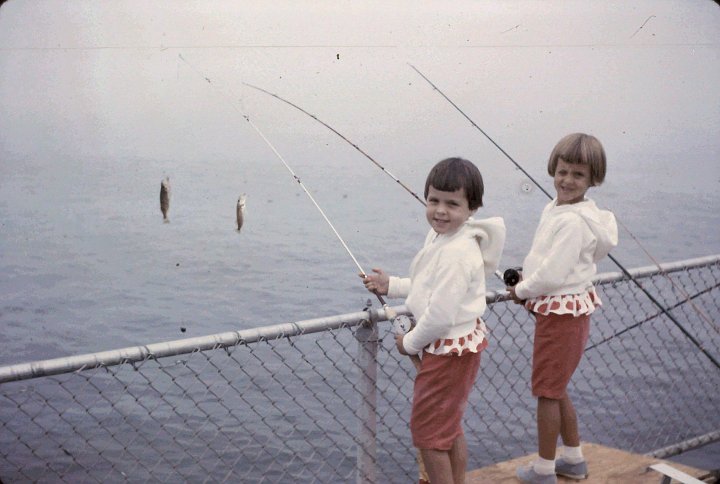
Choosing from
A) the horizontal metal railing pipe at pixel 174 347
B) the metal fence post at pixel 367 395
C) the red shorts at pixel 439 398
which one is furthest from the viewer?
the metal fence post at pixel 367 395

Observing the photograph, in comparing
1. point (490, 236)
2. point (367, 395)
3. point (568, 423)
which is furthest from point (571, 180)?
point (367, 395)

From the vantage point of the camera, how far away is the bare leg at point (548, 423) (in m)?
2.92

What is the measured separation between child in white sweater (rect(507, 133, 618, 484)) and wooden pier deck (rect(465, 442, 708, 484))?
21 cm

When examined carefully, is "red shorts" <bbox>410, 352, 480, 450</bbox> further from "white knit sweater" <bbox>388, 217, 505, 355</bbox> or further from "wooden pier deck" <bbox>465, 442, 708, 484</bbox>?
"wooden pier deck" <bbox>465, 442, 708, 484</bbox>

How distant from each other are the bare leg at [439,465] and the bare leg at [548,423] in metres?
0.54

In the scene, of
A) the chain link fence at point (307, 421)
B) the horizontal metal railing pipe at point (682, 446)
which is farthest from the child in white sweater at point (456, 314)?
the chain link fence at point (307, 421)

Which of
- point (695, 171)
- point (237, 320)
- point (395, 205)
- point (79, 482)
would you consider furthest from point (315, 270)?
point (695, 171)

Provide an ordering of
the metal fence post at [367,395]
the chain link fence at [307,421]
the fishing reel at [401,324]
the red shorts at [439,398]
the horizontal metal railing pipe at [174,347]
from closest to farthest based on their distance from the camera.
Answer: the horizontal metal railing pipe at [174,347], the red shorts at [439,398], the fishing reel at [401,324], the metal fence post at [367,395], the chain link fence at [307,421]

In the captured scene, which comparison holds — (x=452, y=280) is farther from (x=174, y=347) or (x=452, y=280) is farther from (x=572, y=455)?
(x=572, y=455)

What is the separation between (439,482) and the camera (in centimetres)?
252

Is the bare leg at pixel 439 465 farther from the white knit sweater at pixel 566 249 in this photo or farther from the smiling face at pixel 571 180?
the smiling face at pixel 571 180

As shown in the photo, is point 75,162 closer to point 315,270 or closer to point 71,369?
point 315,270

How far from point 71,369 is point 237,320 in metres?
19.2

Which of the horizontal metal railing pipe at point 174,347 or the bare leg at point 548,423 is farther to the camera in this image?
the bare leg at point 548,423
